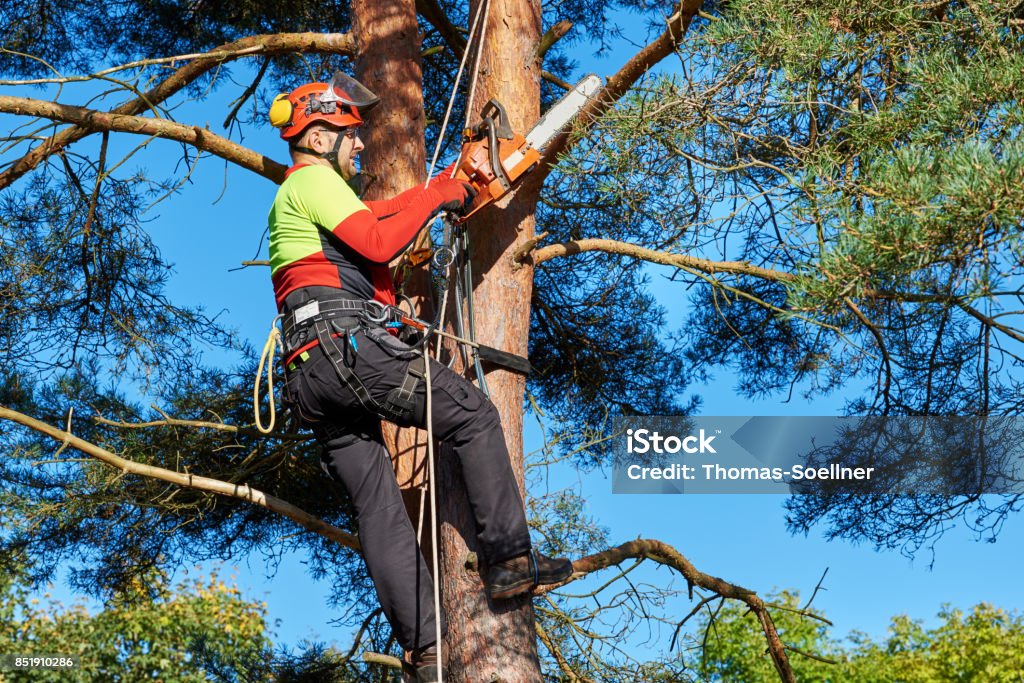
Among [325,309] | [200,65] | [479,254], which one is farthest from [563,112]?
[200,65]

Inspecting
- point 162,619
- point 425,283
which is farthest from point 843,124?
point 162,619

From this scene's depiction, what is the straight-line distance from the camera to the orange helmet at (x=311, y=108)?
3.81 m

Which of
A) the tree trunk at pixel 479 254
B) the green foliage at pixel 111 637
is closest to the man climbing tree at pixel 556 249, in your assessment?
the tree trunk at pixel 479 254

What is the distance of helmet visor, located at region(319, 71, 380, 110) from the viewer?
3.83 meters

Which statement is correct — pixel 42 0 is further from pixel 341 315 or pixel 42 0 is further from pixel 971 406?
pixel 971 406

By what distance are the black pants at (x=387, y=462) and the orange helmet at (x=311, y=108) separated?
0.79 m

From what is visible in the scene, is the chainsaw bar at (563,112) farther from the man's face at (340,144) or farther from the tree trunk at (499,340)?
the man's face at (340,144)

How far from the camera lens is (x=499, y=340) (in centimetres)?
438

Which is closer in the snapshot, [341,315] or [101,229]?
[341,315]

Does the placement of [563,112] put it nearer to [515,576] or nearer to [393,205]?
[393,205]

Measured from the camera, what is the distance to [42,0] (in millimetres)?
7500

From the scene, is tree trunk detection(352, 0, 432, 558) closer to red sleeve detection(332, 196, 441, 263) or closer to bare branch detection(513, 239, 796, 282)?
bare branch detection(513, 239, 796, 282)

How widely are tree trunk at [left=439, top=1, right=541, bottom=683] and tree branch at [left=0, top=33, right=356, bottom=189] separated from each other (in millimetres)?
914

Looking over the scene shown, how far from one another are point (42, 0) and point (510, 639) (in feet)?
19.4
